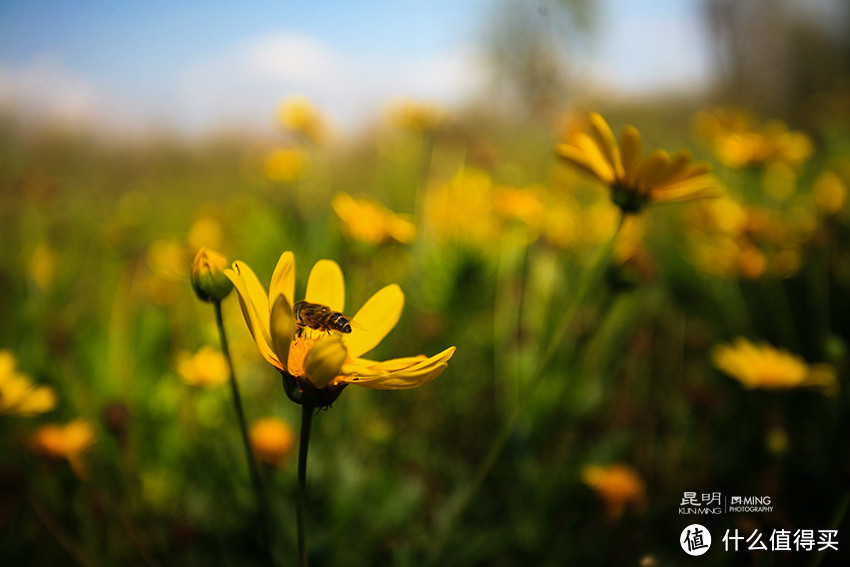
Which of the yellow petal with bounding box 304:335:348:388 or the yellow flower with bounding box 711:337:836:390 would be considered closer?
the yellow petal with bounding box 304:335:348:388

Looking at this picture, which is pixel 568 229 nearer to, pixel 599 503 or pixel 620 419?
pixel 620 419

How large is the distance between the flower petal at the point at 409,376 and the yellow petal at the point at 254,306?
0.18ft

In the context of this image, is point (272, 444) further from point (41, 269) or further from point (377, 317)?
point (41, 269)

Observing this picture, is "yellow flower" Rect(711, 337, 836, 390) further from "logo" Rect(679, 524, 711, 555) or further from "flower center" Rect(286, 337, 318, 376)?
"flower center" Rect(286, 337, 318, 376)

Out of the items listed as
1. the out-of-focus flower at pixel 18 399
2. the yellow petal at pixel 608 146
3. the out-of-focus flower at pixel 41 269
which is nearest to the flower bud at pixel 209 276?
the out-of-focus flower at pixel 18 399

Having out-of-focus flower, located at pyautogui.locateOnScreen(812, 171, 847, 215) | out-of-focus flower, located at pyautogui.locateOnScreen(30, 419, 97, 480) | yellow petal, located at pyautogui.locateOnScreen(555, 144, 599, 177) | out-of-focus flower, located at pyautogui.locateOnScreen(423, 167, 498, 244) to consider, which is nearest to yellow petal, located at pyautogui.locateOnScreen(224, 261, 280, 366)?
yellow petal, located at pyautogui.locateOnScreen(555, 144, 599, 177)

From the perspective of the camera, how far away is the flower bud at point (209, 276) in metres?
0.39

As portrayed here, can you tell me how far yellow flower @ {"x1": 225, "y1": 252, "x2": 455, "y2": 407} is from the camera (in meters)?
0.30

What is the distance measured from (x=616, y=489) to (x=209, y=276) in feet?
2.01

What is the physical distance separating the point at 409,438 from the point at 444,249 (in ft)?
1.68

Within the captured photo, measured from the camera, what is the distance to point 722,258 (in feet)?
4.00

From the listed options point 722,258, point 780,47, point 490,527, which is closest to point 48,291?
point 490,527

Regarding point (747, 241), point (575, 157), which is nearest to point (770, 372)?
point (747, 241)

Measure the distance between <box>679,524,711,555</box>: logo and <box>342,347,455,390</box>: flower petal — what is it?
538 mm
